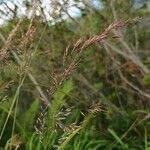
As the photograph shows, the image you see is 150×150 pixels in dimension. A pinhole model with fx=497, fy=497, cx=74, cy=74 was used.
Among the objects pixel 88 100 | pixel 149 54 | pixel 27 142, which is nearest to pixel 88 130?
pixel 27 142

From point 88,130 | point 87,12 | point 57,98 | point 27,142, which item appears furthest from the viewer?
point 87,12

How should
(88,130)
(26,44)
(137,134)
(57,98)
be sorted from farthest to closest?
(137,134), (88,130), (57,98), (26,44)

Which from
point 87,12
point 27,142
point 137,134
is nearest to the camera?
point 27,142

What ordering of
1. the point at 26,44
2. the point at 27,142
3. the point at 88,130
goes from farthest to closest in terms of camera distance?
the point at 88,130, the point at 27,142, the point at 26,44

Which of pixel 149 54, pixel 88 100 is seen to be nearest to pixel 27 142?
pixel 88 100

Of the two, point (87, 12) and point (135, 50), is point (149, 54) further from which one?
point (87, 12)

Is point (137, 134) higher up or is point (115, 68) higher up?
point (115, 68)

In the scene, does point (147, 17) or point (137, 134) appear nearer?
point (137, 134)

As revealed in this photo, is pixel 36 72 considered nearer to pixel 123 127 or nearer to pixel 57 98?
pixel 123 127

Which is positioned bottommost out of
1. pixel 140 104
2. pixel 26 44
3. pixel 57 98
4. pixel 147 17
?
pixel 140 104
